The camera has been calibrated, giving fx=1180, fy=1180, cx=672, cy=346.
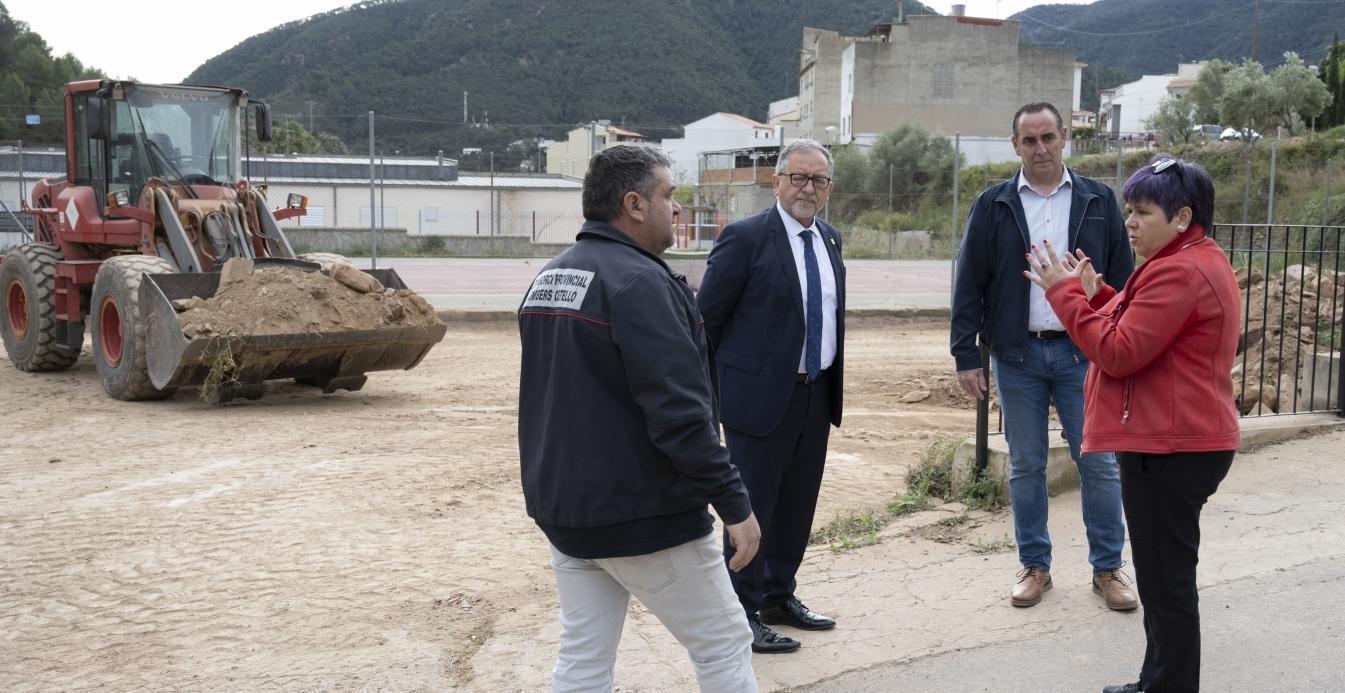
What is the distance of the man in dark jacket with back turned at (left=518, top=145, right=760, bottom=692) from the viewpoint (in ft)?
9.35

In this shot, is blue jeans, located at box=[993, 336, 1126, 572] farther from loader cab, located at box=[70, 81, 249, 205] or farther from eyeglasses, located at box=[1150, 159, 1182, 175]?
loader cab, located at box=[70, 81, 249, 205]

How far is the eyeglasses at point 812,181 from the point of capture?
14.3 feet

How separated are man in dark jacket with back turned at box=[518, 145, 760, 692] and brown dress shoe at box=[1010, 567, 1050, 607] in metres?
2.03

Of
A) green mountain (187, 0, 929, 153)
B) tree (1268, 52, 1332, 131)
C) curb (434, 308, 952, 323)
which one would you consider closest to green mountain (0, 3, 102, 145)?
green mountain (187, 0, 929, 153)

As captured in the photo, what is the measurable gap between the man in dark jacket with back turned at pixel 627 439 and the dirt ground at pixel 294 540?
1073 millimetres

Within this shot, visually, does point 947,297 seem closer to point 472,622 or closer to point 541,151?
point 472,622

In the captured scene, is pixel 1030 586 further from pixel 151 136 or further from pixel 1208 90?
pixel 1208 90

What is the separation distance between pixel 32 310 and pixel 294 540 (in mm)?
7955

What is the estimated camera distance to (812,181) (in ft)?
14.3

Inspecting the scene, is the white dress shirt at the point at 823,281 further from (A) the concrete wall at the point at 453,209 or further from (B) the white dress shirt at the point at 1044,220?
(A) the concrete wall at the point at 453,209

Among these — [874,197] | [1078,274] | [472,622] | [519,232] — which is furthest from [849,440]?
[519,232]

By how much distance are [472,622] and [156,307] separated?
20.6 ft

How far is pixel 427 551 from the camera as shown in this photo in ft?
19.4

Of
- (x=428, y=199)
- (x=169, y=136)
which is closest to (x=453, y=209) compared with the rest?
(x=428, y=199)
